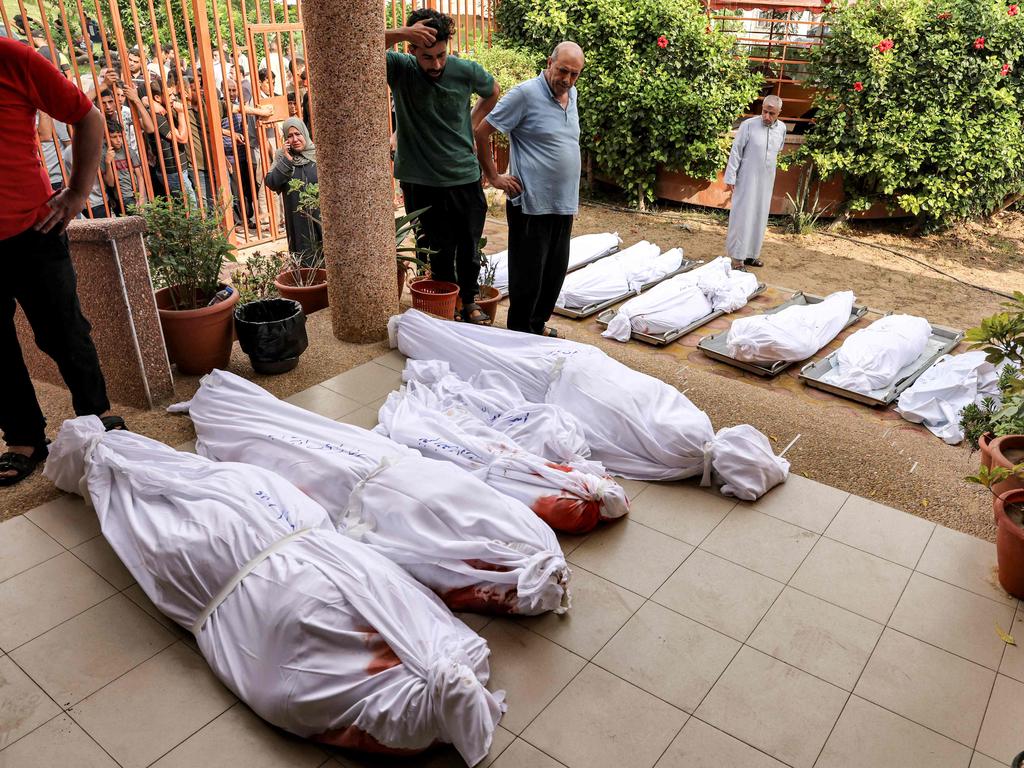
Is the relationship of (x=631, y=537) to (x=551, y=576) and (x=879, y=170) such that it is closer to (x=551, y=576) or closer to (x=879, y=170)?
(x=551, y=576)

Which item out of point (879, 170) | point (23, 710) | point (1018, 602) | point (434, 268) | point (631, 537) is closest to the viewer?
point (23, 710)

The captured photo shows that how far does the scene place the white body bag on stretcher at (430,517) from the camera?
9.00ft

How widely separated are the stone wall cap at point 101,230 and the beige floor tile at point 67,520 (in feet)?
3.91

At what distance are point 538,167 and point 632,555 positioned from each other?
253 centimetres

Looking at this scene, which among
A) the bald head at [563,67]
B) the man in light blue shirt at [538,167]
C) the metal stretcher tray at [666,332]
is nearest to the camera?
the bald head at [563,67]

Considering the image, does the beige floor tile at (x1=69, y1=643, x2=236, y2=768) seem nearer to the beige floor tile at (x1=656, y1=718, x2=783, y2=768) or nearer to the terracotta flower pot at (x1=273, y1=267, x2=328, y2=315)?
the beige floor tile at (x1=656, y1=718, x2=783, y2=768)

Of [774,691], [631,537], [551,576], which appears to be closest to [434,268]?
[631,537]

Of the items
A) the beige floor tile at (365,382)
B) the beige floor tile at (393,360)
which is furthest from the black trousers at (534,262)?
the beige floor tile at (365,382)

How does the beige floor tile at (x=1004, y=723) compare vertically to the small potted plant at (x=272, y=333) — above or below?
below

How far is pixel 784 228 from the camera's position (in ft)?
30.3

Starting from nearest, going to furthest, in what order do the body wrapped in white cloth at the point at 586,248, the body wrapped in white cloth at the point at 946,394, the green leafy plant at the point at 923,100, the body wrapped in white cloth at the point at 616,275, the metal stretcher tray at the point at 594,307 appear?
1. the body wrapped in white cloth at the point at 946,394
2. the metal stretcher tray at the point at 594,307
3. the body wrapped in white cloth at the point at 616,275
4. the body wrapped in white cloth at the point at 586,248
5. the green leafy plant at the point at 923,100

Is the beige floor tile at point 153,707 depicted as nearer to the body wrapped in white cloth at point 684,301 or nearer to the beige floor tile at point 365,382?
the beige floor tile at point 365,382

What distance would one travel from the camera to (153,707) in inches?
93.8

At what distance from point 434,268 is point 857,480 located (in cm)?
290
